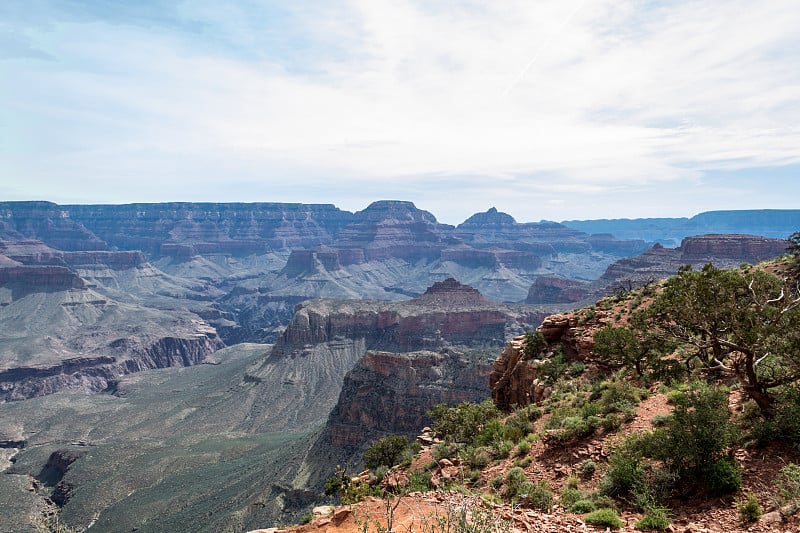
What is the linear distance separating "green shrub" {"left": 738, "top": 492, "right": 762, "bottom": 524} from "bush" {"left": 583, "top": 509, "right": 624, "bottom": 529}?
2.70 metres

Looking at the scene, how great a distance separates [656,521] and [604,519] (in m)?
1.18

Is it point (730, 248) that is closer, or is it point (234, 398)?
point (234, 398)

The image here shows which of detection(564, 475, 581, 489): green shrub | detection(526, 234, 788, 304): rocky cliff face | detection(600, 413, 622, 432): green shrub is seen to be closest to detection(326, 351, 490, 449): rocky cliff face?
detection(600, 413, 622, 432): green shrub

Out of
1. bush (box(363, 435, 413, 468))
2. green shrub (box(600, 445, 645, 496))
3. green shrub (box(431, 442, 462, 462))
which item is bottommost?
bush (box(363, 435, 413, 468))

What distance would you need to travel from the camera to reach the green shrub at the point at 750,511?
1086 cm

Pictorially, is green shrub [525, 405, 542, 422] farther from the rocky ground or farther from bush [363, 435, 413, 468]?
bush [363, 435, 413, 468]

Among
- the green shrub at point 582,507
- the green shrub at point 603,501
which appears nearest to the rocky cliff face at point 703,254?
the green shrub at point 603,501

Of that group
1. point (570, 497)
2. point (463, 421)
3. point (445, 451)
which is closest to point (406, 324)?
point (463, 421)

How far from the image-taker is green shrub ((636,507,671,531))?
11289 mm

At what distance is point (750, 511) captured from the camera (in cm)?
1097

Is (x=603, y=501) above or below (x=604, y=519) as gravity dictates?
below

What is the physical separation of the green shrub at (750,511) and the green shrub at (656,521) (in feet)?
5.19

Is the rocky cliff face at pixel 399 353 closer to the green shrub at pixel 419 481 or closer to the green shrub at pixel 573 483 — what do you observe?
the green shrub at pixel 419 481

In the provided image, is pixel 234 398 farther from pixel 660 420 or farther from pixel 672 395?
pixel 660 420
